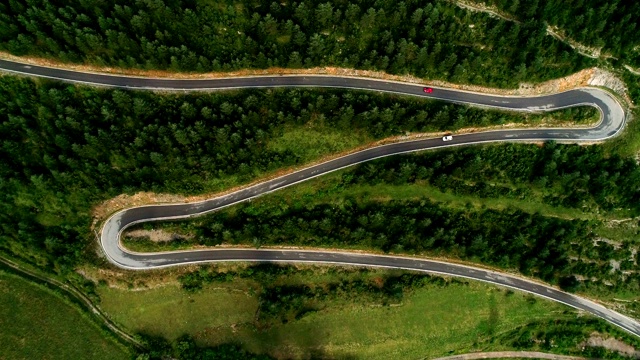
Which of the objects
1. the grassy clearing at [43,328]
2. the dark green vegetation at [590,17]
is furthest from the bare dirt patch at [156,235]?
the dark green vegetation at [590,17]

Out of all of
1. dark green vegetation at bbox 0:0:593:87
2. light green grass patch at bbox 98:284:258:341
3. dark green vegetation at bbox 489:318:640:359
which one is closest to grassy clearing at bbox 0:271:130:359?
light green grass patch at bbox 98:284:258:341

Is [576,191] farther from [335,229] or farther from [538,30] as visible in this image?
[335,229]

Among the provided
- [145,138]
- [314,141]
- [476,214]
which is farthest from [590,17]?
[145,138]

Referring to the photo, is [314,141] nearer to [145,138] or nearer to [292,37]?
[292,37]

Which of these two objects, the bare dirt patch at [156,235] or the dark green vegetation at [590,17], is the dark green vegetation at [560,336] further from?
the bare dirt patch at [156,235]

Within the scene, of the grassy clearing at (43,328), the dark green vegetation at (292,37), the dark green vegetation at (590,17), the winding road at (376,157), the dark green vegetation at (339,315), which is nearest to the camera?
Answer: the dark green vegetation at (292,37)

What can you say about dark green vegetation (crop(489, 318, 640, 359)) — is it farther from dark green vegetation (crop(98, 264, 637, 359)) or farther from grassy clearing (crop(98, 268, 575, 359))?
grassy clearing (crop(98, 268, 575, 359))
